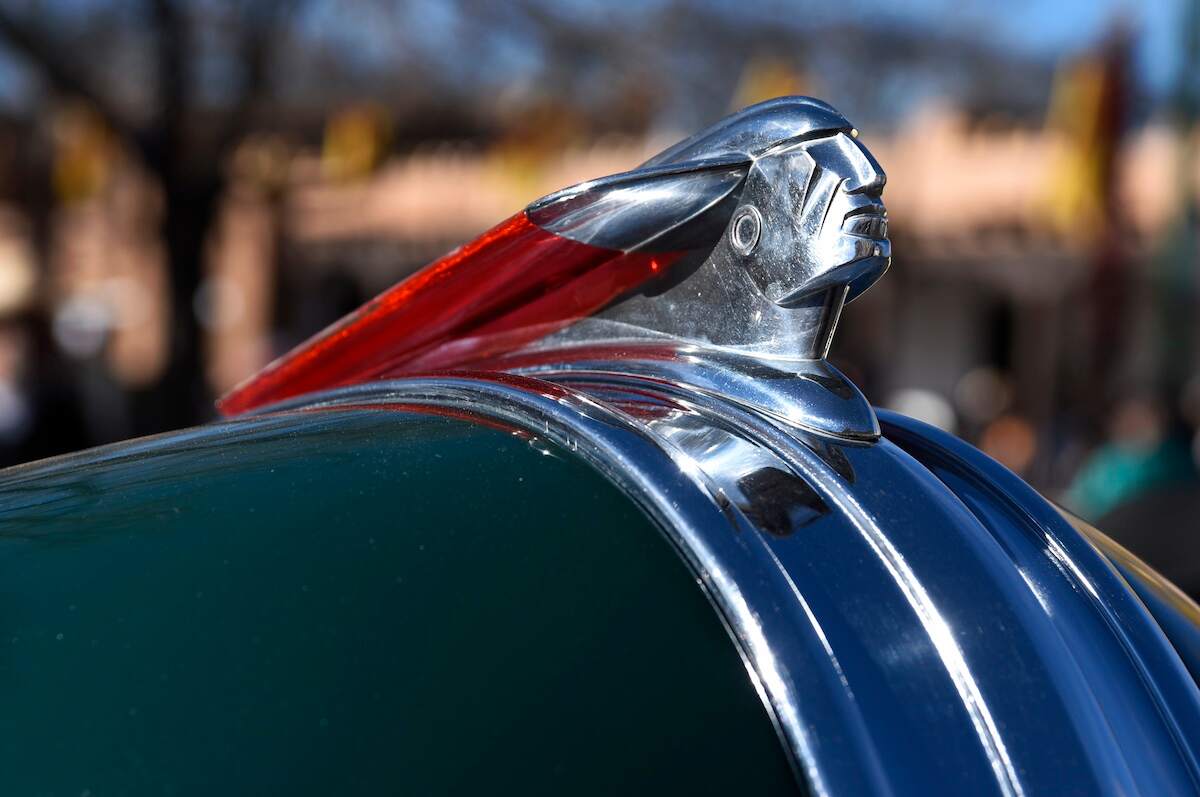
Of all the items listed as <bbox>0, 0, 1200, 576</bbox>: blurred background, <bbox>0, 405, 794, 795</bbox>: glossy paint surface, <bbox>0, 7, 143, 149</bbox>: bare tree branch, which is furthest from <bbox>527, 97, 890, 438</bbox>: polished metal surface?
<bbox>0, 7, 143, 149</bbox>: bare tree branch

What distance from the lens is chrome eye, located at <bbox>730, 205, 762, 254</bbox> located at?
1.09 metres

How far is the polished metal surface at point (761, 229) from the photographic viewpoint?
41.9 inches

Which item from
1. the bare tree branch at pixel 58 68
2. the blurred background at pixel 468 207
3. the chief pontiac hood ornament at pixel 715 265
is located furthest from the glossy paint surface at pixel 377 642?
the bare tree branch at pixel 58 68

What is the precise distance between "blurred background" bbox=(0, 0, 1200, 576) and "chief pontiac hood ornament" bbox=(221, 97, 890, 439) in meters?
3.21

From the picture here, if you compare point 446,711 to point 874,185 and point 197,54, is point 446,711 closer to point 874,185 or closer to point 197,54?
point 874,185

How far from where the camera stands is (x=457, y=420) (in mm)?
1146

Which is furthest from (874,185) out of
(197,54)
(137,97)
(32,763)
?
(137,97)

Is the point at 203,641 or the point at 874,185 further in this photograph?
the point at 874,185

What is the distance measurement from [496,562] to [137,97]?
12113 mm

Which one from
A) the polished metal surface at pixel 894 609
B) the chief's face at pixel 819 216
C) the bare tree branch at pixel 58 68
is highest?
the bare tree branch at pixel 58 68

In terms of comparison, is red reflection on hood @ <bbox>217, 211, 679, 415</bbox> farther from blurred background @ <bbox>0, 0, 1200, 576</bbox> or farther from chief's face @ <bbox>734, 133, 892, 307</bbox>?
blurred background @ <bbox>0, 0, 1200, 576</bbox>

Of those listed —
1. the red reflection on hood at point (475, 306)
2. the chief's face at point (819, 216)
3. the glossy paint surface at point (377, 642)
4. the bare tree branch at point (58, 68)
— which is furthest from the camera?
the bare tree branch at point (58, 68)

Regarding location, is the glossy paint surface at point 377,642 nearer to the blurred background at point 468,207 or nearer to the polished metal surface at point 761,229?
the polished metal surface at point 761,229

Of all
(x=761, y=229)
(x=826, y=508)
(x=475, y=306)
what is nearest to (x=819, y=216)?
(x=761, y=229)
